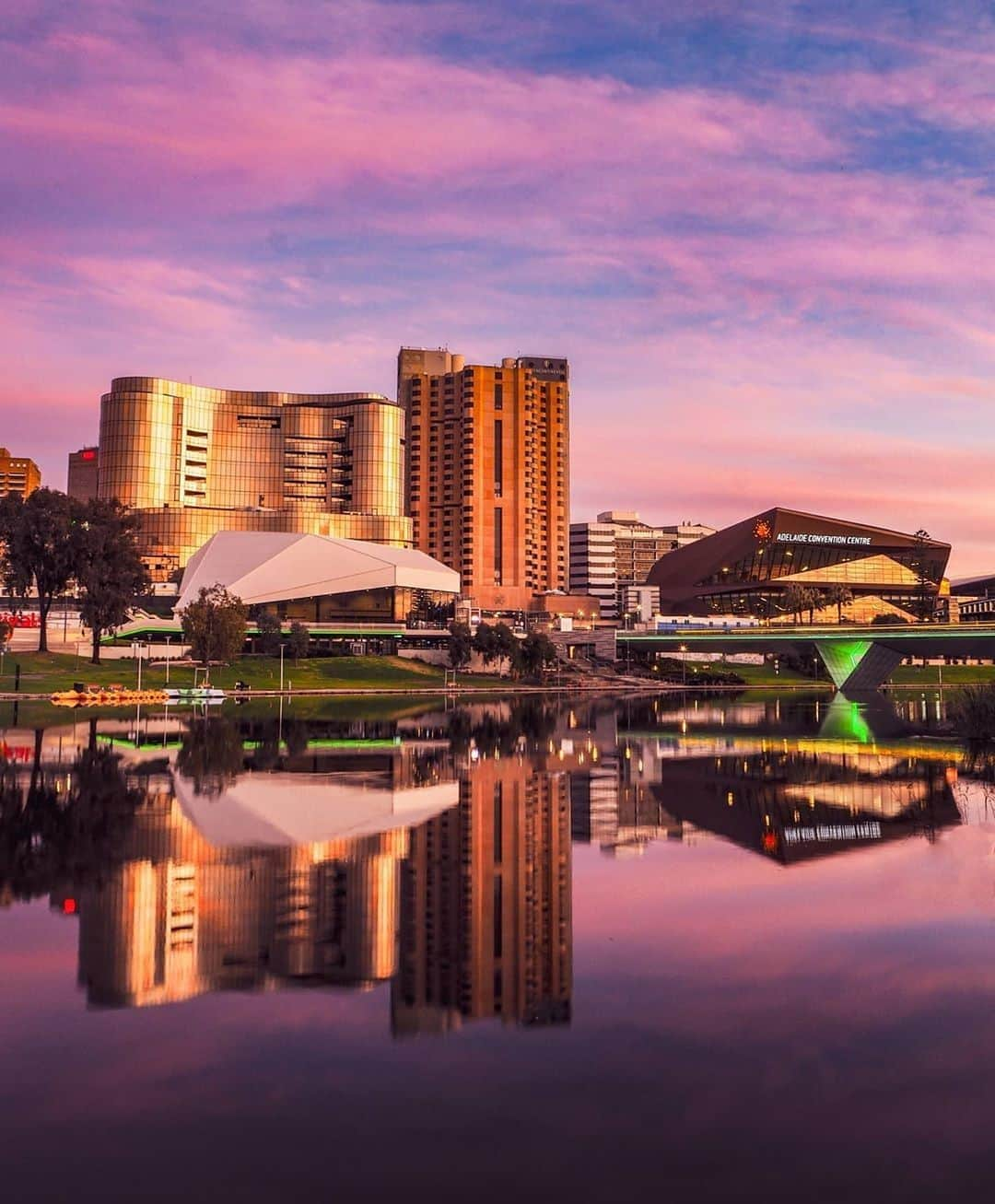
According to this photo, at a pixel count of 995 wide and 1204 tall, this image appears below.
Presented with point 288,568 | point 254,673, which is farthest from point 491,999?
point 288,568

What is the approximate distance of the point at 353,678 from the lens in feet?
468

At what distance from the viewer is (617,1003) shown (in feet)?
52.7

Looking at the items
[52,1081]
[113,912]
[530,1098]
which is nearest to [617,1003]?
[530,1098]

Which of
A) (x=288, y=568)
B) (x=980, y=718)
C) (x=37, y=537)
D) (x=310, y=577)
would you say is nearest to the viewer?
(x=980, y=718)

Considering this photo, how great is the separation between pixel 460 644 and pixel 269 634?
25692 mm

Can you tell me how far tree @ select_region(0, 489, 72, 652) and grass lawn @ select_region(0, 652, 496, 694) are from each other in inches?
371

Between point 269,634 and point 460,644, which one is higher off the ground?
point 269,634

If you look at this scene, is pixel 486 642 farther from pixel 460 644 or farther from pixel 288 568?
pixel 288 568

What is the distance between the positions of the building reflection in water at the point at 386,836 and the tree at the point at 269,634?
83.9 metres

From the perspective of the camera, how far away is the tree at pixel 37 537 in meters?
122

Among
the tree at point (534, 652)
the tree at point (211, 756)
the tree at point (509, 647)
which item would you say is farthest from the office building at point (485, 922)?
the tree at point (509, 647)

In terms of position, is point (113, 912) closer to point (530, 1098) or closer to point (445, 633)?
point (530, 1098)

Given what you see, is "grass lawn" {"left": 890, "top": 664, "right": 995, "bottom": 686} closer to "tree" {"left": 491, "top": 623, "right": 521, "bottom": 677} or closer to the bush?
"tree" {"left": 491, "top": 623, "right": 521, "bottom": 677}

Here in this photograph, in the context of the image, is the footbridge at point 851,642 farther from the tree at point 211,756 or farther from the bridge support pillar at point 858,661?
the tree at point 211,756
